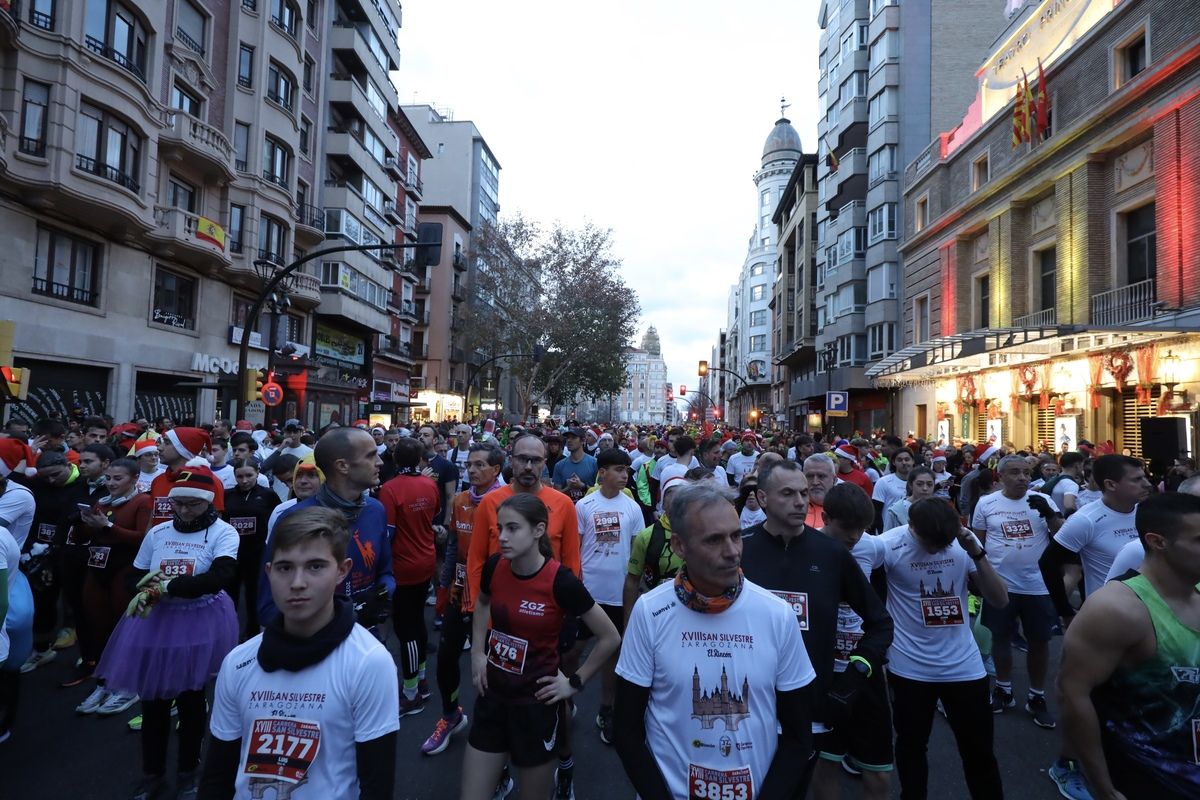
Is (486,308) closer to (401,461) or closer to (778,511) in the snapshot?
(401,461)

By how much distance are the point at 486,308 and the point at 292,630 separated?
152 feet

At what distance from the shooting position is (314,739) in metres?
2.10

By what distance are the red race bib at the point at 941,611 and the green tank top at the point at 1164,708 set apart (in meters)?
1.25

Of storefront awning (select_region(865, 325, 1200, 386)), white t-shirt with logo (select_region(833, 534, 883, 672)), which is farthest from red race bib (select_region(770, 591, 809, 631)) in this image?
storefront awning (select_region(865, 325, 1200, 386))

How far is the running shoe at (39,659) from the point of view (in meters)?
5.74

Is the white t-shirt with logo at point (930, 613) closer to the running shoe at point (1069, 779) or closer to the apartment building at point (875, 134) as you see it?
the running shoe at point (1069, 779)

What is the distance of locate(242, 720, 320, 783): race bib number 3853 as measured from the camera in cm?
209

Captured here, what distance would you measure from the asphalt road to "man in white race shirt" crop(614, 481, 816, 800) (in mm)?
2155

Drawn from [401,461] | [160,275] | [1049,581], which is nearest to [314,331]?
[160,275]

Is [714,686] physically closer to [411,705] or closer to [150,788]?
[150,788]

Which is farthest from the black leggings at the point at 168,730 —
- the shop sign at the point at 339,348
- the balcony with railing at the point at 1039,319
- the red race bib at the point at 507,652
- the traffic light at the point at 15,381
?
the shop sign at the point at 339,348

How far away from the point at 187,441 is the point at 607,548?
363 cm

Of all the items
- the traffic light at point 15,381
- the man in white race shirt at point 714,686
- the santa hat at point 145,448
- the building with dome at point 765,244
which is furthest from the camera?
the building with dome at point 765,244

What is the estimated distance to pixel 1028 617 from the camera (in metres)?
5.41
